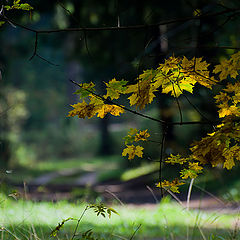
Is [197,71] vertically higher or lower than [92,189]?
higher

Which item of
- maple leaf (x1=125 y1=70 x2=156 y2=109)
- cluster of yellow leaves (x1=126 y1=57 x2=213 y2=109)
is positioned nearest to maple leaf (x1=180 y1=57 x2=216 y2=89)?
cluster of yellow leaves (x1=126 y1=57 x2=213 y2=109)

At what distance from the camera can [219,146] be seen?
4.89 ft

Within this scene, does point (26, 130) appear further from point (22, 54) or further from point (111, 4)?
point (111, 4)

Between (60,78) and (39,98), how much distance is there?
239 centimetres

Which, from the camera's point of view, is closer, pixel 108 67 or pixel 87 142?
pixel 108 67

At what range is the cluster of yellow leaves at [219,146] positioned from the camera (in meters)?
1.39

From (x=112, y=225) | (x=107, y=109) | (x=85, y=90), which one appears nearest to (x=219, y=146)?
(x=107, y=109)

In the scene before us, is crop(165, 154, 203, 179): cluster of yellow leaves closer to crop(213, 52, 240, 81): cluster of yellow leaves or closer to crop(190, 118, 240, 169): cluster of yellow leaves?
crop(190, 118, 240, 169): cluster of yellow leaves

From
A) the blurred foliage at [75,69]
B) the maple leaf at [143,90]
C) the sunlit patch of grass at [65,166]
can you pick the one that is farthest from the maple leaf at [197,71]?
the sunlit patch of grass at [65,166]

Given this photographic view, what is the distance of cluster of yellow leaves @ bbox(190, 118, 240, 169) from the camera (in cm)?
139

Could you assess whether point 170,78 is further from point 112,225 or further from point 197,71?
point 112,225

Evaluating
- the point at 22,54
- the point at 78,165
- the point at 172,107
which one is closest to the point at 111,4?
the point at 172,107

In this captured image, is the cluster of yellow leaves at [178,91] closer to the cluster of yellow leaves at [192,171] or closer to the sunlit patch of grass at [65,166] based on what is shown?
the cluster of yellow leaves at [192,171]

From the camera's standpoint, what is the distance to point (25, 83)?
23.3m
